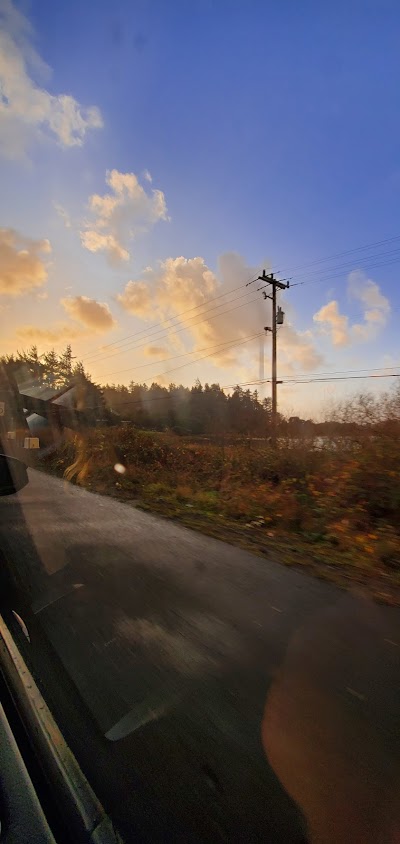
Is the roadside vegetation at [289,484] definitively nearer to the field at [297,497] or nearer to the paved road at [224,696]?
the field at [297,497]

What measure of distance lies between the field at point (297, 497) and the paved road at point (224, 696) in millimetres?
1000

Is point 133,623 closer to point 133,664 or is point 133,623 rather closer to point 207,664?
point 133,664

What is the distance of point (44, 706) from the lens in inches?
85.3

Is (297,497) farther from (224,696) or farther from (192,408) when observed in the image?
(192,408)

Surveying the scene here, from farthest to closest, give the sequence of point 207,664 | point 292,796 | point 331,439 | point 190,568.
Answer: point 331,439 → point 190,568 → point 207,664 → point 292,796

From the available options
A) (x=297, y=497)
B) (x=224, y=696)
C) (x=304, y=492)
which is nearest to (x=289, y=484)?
(x=304, y=492)

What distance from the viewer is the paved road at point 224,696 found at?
1604 millimetres

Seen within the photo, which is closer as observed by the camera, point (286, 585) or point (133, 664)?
point (133, 664)

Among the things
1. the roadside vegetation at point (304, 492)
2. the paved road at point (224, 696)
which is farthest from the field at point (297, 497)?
the paved road at point (224, 696)

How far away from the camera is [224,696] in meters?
2.29

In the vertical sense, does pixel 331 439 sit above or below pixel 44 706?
above

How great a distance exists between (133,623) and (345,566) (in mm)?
2845

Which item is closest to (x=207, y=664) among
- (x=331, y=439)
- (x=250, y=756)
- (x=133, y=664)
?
(x=133, y=664)

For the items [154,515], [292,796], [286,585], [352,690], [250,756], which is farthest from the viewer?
[154,515]
